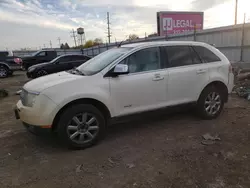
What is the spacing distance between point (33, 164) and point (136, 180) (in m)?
1.53

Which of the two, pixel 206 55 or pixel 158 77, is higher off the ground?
pixel 206 55

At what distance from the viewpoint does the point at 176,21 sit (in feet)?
72.9

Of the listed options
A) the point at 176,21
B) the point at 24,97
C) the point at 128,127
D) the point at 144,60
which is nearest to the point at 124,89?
the point at 144,60

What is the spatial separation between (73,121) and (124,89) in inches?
38.5

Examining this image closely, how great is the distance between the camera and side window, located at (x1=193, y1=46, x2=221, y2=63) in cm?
438

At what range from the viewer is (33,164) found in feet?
10.0

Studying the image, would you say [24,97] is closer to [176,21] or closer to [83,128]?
[83,128]

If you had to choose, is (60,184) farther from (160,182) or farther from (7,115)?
(7,115)

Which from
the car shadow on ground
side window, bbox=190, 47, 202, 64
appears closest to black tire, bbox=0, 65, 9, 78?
the car shadow on ground

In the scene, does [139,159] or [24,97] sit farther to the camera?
[24,97]

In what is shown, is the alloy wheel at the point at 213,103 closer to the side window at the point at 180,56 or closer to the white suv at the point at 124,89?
the white suv at the point at 124,89

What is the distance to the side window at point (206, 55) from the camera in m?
4.38

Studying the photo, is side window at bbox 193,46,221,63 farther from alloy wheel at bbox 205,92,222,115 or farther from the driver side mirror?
the driver side mirror

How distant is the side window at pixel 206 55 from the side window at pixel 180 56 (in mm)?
154
